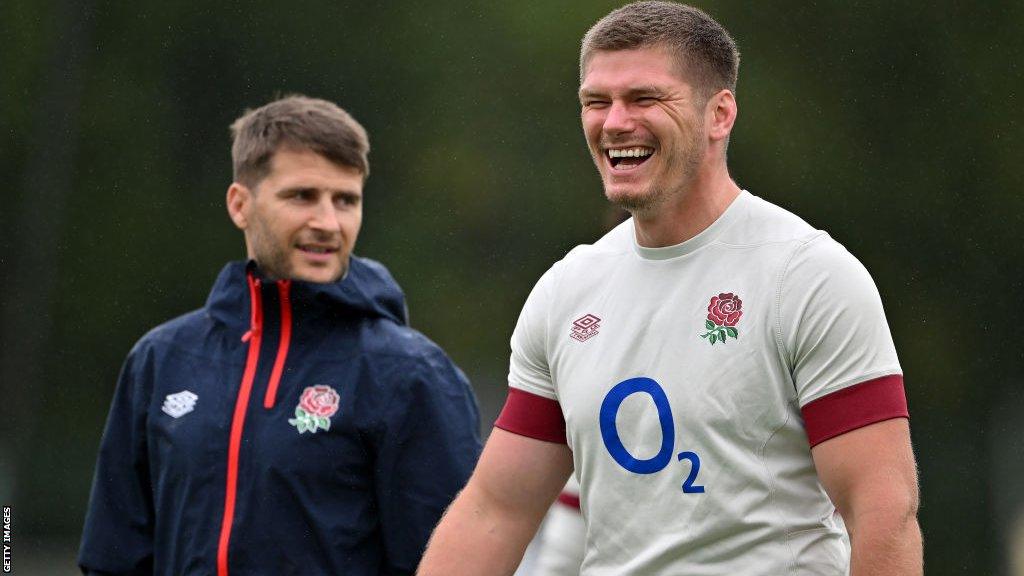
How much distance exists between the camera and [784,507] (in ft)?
13.6

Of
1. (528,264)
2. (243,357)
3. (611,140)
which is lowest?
(528,264)

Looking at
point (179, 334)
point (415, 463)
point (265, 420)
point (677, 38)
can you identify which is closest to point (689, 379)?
point (677, 38)

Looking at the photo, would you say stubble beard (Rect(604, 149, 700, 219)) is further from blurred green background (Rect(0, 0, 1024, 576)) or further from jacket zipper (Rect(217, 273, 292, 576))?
blurred green background (Rect(0, 0, 1024, 576))

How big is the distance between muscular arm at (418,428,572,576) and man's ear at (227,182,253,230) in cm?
190

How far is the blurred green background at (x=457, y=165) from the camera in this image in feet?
70.7

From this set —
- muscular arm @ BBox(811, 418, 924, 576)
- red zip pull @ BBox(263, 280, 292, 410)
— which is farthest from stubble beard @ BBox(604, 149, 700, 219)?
red zip pull @ BBox(263, 280, 292, 410)

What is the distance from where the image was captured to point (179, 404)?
5.78 meters

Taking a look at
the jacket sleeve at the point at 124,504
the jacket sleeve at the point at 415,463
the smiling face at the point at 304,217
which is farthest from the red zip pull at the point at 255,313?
the jacket sleeve at the point at 415,463

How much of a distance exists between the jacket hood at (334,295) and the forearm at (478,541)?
1.36 m

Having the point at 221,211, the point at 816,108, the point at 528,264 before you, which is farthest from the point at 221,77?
the point at 816,108

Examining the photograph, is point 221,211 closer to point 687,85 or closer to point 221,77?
point 221,77

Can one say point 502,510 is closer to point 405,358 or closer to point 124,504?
point 405,358

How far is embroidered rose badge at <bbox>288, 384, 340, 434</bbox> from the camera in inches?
221

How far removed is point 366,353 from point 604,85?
1648 mm
